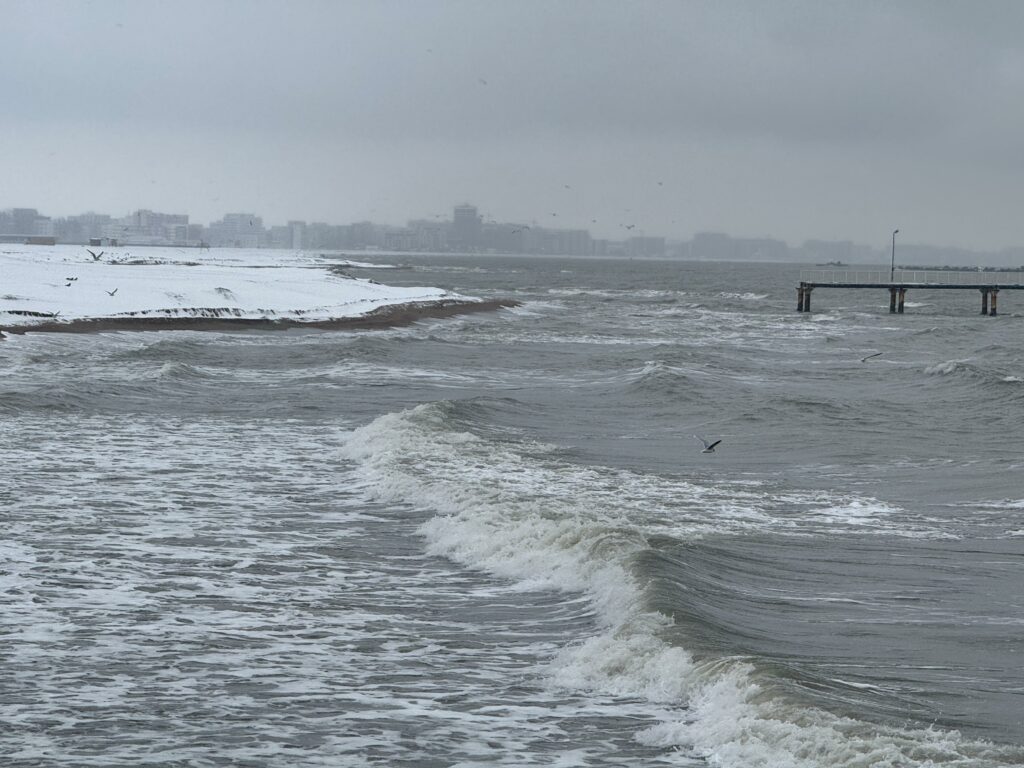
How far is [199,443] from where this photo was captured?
77.4ft

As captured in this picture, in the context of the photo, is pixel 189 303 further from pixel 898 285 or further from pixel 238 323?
pixel 898 285

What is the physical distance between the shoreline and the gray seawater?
63.5 feet

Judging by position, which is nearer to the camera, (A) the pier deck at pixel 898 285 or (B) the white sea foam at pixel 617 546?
(B) the white sea foam at pixel 617 546

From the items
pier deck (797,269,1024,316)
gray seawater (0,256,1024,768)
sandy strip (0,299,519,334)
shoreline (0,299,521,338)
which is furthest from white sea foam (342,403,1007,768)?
pier deck (797,269,1024,316)

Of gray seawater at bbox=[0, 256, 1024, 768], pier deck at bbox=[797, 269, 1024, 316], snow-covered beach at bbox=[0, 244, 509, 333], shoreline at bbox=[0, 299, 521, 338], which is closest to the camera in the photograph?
gray seawater at bbox=[0, 256, 1024, 768]

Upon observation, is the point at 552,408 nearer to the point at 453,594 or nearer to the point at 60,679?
the point at 453,594

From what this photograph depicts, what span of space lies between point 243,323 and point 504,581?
149 ft

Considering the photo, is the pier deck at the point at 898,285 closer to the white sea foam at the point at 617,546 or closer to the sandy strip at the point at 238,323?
the sandy strip at the point at 238,323

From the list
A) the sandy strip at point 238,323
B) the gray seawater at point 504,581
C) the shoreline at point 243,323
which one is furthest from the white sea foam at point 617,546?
the sandy strip at point 238,323

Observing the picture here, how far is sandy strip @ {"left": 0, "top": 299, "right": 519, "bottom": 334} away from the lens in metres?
50.5

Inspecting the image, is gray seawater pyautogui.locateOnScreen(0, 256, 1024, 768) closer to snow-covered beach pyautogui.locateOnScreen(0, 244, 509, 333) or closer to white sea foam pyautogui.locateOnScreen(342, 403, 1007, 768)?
white sea foam pyautogui.locateOnScreen(342, 403, 1007, 768)

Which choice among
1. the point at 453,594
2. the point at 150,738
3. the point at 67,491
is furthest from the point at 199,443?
the point at 150,738

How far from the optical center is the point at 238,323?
57.5 meters

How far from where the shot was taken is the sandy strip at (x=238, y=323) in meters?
50.5
